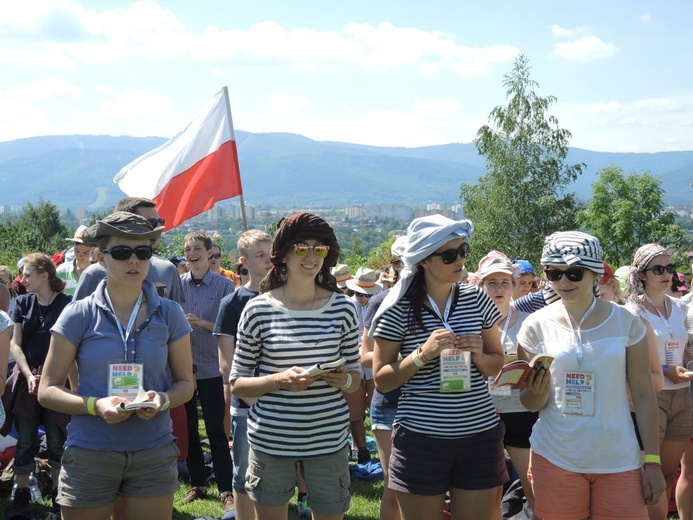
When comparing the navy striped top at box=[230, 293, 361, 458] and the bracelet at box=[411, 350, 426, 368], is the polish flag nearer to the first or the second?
the navy striped top at box=[230, 293, 361, 458]

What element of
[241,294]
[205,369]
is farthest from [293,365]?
[205,369]

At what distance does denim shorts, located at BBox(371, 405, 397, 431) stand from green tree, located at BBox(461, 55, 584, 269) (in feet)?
157

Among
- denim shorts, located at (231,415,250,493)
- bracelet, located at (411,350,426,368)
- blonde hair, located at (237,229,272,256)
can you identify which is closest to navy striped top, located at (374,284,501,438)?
bracelet, located at (411,350,426,368)

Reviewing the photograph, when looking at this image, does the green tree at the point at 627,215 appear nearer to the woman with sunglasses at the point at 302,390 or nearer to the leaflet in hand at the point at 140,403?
the woman with sunglasses at the point at 302,390

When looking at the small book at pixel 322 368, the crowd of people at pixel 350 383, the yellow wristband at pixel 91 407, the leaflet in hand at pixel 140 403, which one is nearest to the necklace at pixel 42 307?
the crowd of people at pixel 350 383

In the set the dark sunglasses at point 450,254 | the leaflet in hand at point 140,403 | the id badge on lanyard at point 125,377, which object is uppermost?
the dark sunglasses at point 450,254

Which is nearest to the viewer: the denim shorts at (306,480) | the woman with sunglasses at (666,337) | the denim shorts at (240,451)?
the denim shorts at (306,480)

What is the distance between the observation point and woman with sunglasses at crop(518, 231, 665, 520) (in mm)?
3508

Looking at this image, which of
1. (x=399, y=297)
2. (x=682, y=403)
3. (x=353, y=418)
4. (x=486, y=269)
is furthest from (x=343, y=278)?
(x=399, y=297)

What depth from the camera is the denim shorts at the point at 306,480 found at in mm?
3576

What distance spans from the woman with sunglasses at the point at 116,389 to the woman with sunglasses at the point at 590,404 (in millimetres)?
1783

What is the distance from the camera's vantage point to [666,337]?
5.05m

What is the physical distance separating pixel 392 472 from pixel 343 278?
606 cm

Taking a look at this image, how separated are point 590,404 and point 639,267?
1.87 metres
